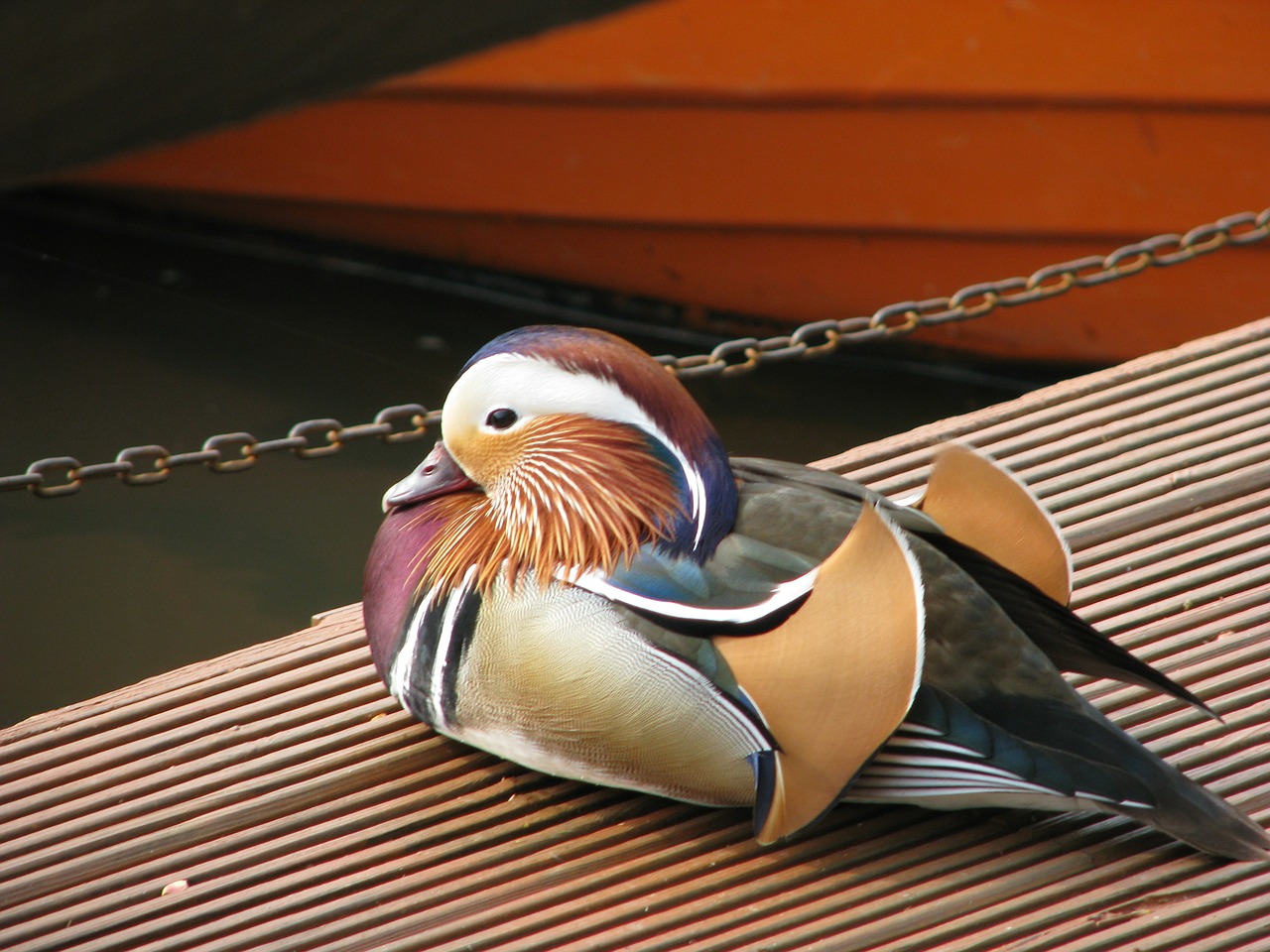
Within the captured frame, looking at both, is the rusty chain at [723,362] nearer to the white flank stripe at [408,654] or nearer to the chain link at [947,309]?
the chain link at [947,309]

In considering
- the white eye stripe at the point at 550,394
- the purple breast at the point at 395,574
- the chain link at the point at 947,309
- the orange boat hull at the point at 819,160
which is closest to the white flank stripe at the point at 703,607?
the white eye stripe at the point at 550,394

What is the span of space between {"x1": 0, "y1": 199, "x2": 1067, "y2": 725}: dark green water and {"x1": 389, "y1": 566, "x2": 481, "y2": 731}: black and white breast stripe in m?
1.70

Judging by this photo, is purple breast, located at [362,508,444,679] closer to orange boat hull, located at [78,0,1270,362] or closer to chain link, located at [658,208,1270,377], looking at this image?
chain link, located at [658,208,1270,377]

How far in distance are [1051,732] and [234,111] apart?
1.08 metres

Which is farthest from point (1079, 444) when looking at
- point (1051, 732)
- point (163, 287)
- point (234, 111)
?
point (163, 287)

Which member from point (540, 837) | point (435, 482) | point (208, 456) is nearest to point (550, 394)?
point (435, 482)

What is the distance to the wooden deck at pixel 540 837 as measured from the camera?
1.46 meters

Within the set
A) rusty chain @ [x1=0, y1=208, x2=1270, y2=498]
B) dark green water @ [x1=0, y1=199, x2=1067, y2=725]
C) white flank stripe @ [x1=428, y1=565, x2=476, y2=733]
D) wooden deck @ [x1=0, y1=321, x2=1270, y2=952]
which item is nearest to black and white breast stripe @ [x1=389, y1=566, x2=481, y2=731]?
white flank stripe @ [x1=428, y1=565, x2=476, y2=733]

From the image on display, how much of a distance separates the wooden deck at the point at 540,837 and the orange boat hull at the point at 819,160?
1.81 metres

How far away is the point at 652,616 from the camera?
1432 mm

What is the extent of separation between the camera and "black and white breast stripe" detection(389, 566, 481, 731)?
1536mm

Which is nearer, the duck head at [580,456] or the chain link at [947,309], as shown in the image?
the duck head at [580,456]

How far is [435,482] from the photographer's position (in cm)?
165

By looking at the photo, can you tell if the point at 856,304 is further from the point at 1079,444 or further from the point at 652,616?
the point at 652,616
